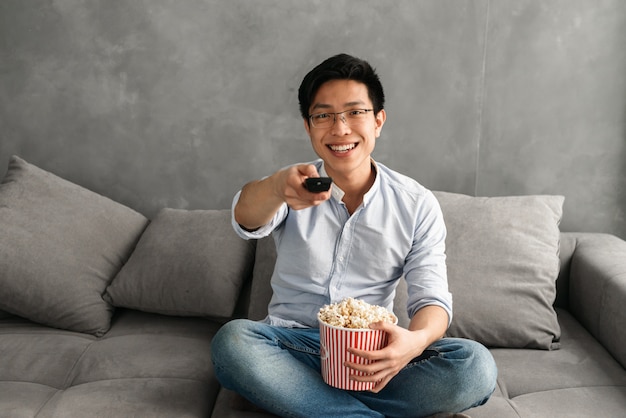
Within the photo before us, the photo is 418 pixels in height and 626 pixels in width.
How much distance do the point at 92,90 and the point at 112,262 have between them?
2.37 ft

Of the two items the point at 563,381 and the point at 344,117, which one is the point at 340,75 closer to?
the point at 344,117

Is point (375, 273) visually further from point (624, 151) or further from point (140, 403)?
point (624, 151)

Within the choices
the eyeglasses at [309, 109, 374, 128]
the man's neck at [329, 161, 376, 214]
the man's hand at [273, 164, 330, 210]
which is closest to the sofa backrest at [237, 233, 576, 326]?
the man's neck at [329, 161, 376, 214]

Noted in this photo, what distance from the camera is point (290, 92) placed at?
2.67m

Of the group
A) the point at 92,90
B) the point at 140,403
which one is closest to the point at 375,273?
the point at 140,403

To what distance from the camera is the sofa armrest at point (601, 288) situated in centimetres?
203

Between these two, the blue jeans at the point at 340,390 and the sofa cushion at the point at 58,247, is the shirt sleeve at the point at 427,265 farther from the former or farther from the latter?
the sofa cushion at the point at 58,247

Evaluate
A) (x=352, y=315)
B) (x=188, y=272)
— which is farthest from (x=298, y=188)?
(x=188, y=272)

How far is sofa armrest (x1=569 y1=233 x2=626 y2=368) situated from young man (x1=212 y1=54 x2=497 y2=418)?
0.58 m

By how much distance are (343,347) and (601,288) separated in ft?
3.48

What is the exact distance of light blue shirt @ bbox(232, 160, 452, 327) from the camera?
6.12ft

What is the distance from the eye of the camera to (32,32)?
2693 millimetres

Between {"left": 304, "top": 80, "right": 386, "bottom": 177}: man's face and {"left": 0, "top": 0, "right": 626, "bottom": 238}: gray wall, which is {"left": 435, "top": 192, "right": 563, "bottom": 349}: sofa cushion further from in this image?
{"left": 304, "top": 80, "right": 386, "bottom": 177}: man's face

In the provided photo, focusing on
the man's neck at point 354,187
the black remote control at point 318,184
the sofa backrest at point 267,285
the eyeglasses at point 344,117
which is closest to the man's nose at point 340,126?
the eyeglasses at point 344,117
